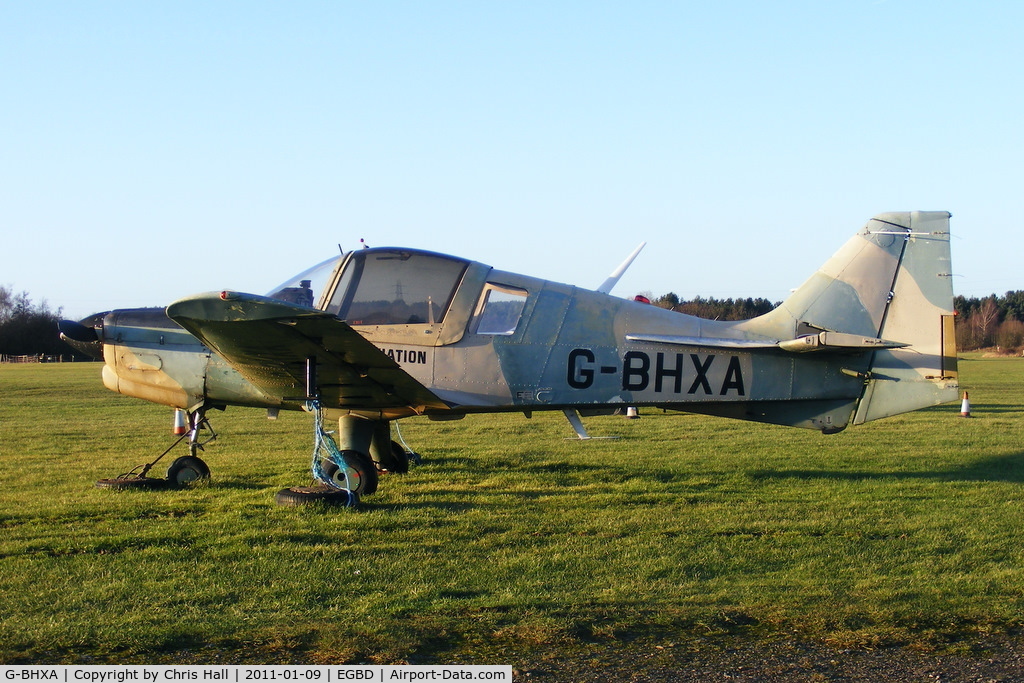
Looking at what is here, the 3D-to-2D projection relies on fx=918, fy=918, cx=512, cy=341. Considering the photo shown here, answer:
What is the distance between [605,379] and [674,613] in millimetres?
3940

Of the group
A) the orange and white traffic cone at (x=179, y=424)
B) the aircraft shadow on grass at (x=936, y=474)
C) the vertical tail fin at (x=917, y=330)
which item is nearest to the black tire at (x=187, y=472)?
the orange and white traffic cone at (x=179, y=424)

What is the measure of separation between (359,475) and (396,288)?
5.90ft

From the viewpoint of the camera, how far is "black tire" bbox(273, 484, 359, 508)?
804cm

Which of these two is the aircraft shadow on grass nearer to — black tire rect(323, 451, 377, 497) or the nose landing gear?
black tire rect(323, 451, 377, 497)

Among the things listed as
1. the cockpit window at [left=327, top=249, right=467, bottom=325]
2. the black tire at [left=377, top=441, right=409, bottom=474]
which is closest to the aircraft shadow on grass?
the black tire at [left=377, top=441, right=409, bottom=474]

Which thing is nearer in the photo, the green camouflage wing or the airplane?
the green camouflage wing

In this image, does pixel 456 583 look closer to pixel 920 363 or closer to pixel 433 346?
pixel 433 346

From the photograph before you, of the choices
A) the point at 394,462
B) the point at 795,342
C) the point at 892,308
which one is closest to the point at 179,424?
the point at 394,462

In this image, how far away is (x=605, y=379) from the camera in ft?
29.1

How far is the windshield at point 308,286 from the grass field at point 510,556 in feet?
6.26

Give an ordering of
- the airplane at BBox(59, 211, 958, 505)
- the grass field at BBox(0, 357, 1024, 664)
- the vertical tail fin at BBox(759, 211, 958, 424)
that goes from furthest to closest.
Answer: the vertical tail fin at BBox(759, 211, 958, 424) < the airplane at BBox(59, 211, 958, 505) < the grass field at BBox(0, 357, 1024, 664)

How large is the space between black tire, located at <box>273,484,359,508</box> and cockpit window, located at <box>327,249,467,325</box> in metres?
1.67

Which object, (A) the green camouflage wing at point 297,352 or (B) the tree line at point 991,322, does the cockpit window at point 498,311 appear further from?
(B) the tree line at point 991,322

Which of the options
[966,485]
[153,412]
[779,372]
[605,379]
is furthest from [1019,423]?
[153,412]
